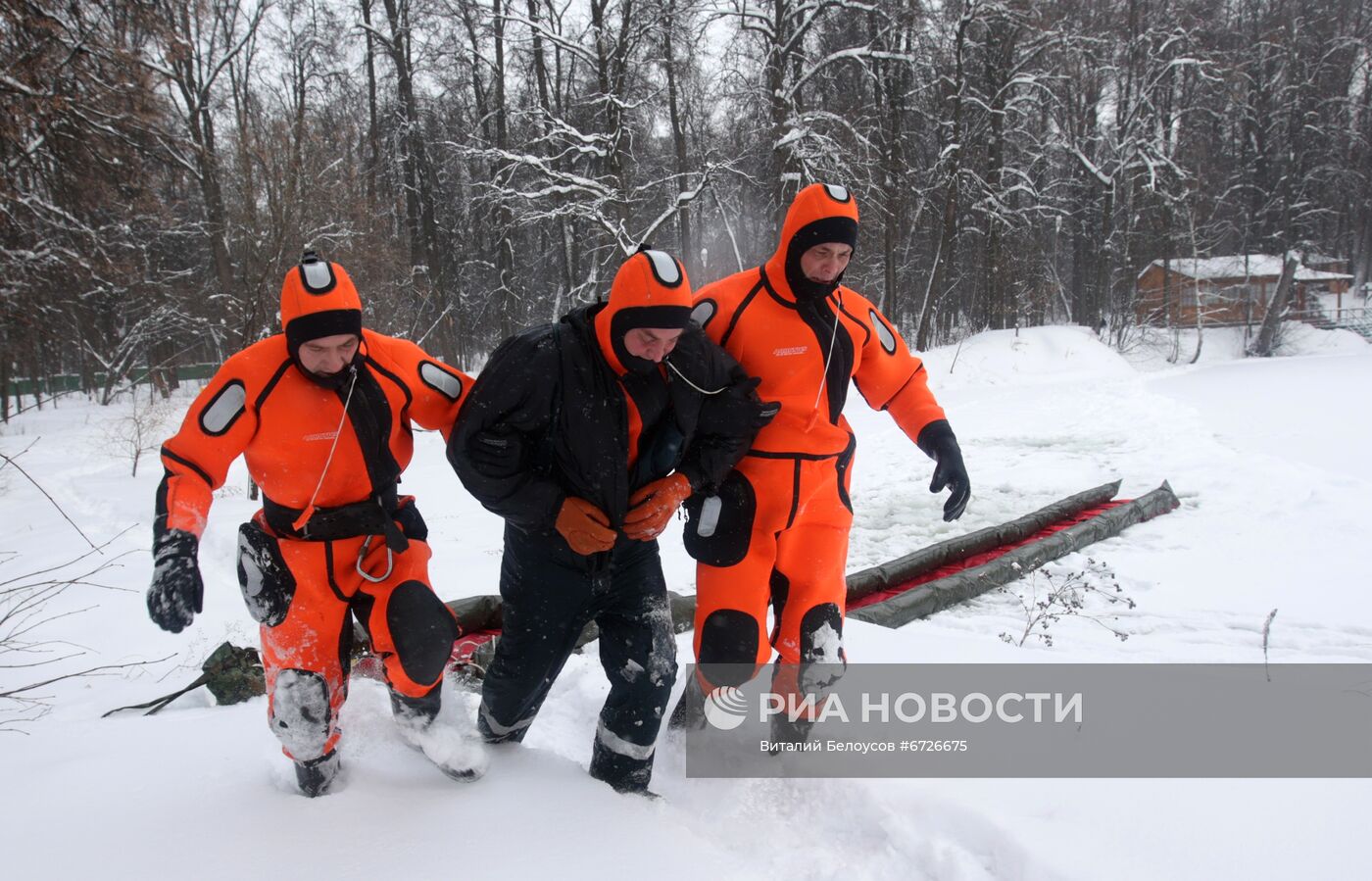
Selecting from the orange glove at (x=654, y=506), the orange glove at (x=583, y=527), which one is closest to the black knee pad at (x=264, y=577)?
the orange glove at (x=583, y=527)

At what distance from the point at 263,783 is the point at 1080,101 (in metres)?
30.2

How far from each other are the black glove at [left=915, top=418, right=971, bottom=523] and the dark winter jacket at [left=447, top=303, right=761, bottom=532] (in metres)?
0.86

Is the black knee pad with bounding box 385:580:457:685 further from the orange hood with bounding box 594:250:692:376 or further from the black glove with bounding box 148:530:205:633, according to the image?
the orange hood with bounding box 594:250:692:376

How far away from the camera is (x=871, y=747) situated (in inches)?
109

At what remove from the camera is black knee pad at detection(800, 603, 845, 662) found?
9.11 feet

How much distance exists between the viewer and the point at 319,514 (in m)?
2.43

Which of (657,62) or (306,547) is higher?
(657,62)

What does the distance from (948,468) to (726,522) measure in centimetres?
92

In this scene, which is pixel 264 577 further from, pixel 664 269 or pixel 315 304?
pixel 664 269

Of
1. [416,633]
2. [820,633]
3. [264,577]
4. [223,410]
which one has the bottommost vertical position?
[820,633]

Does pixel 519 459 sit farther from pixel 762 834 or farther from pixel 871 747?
pixel 871 747

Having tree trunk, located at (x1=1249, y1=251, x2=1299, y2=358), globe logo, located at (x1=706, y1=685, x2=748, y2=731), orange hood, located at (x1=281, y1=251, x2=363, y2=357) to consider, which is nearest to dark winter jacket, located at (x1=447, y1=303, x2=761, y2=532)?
orange hood, located at (x1=281, y1=251, x2=363, y2=357)

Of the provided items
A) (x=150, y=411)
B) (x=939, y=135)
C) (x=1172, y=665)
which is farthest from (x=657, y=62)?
(x=1172, y=665)

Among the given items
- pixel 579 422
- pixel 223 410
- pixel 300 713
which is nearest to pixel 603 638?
pixel 579 422
